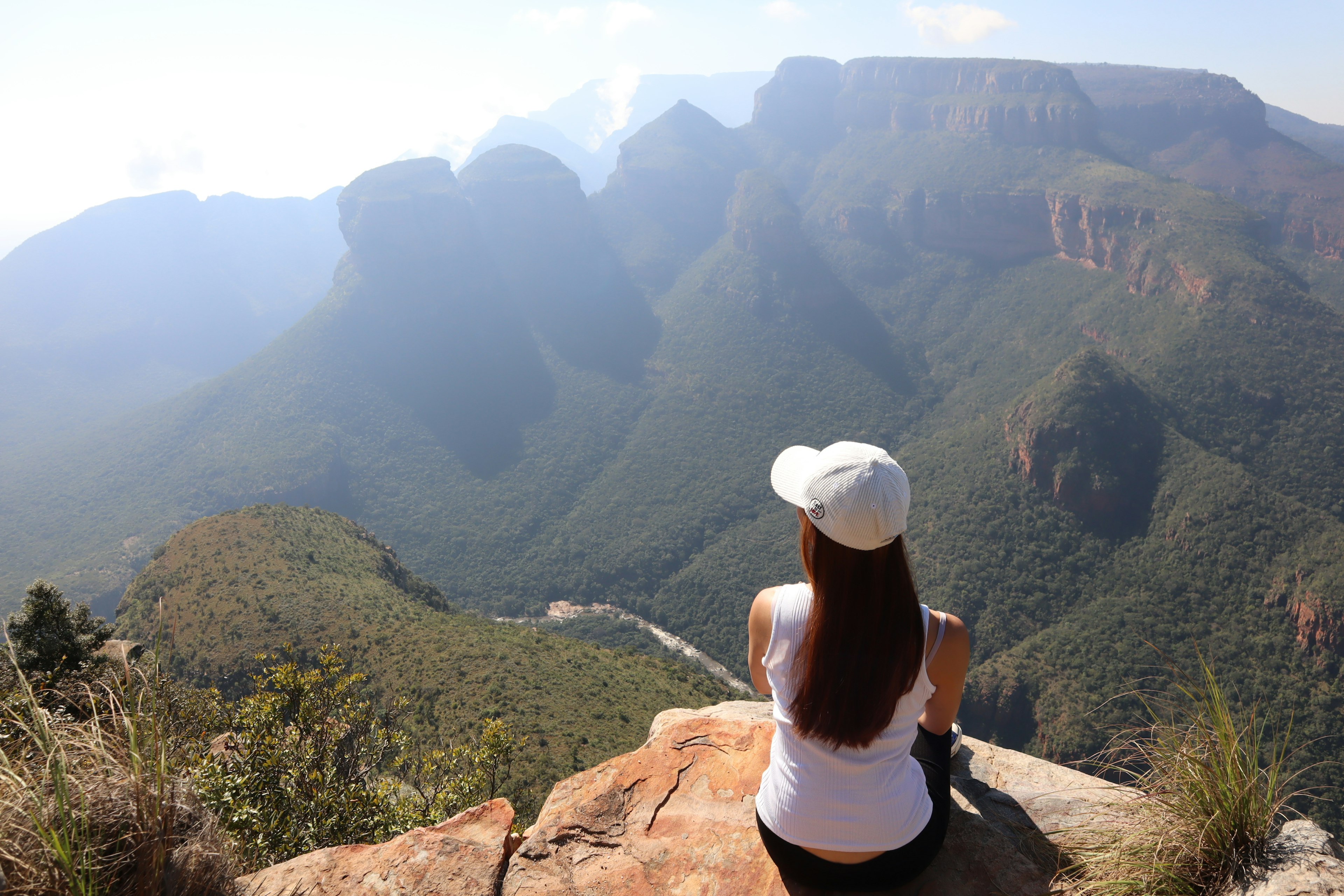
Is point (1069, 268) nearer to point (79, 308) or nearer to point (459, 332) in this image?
point (459, 332)

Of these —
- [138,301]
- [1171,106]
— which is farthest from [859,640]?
[138,301]

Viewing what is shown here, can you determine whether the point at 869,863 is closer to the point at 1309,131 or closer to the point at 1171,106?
A: the point at 1171,106

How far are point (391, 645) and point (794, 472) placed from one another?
81.7 feet

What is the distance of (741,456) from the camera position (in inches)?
2606

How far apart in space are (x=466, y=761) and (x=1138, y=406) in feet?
166

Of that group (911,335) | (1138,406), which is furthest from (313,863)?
(911,335)

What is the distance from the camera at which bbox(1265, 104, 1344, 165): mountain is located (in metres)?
114

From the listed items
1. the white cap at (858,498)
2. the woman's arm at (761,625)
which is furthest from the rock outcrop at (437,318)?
the white cap at (858,498)

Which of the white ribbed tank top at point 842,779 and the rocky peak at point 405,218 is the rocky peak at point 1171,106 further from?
the white ribbed tank top at point 842,779

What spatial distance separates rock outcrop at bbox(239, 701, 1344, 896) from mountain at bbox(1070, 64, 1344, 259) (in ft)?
361

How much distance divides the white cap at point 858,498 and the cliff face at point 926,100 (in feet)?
366

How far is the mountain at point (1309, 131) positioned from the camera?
11362 cm

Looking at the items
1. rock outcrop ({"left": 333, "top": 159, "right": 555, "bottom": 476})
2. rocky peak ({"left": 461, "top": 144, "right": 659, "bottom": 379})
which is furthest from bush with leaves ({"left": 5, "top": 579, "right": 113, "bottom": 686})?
rocky peak ({"left": 461, "top": 144, "right": 659, "bottom": 379})

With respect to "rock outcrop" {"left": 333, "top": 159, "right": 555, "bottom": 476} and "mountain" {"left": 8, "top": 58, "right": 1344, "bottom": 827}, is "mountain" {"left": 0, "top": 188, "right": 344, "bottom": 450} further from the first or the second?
"rock outcrop" {"left": 333, "top": 159, "right": 555, "bottom": 476}
